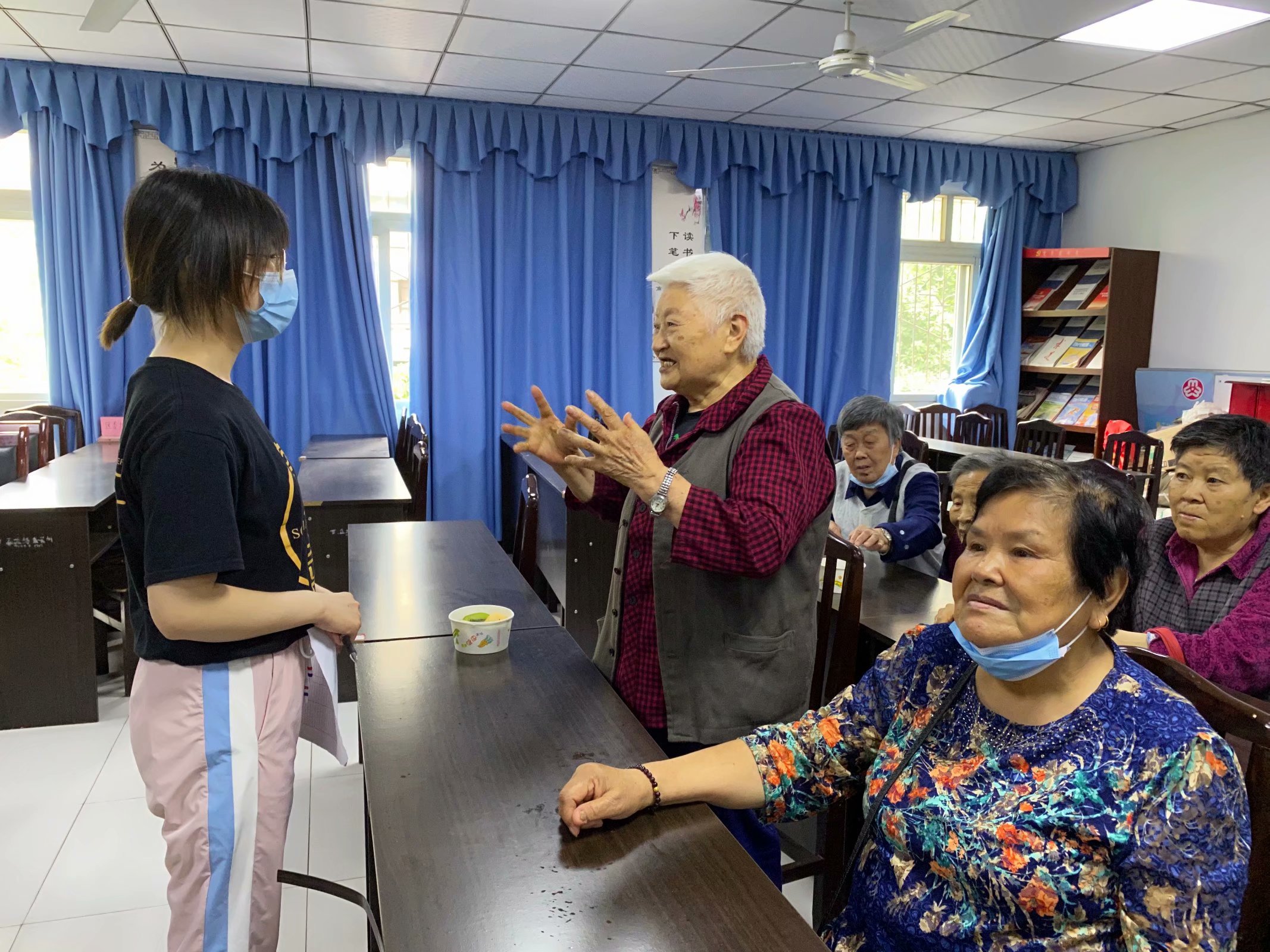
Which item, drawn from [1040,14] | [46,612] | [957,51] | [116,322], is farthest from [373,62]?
[116,322]

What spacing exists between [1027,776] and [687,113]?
192 inches

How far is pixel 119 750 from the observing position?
9.52 feet

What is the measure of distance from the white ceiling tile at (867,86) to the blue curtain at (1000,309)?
1812mm

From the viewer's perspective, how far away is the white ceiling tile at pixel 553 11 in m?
3.48

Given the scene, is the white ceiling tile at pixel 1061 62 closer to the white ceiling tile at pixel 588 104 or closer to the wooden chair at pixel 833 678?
the white ceiling tile at pixel 588 104

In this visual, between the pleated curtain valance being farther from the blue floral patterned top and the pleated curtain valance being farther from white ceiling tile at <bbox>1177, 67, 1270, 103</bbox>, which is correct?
the blue floral patterned top

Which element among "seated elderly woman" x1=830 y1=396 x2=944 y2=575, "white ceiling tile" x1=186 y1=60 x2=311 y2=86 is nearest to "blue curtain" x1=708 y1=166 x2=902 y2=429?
"white ceiling tile" x1=186 y1=60 x2=311 y2=86

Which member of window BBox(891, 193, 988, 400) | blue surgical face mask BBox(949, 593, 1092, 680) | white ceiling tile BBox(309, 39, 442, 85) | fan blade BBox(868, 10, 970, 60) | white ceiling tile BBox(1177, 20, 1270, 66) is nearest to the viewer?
blue surgical face mask BBox(949, 593, 1092, 680)

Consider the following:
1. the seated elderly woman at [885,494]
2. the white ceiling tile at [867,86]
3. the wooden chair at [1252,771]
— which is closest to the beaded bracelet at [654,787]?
the wooden chair at [1252,771]

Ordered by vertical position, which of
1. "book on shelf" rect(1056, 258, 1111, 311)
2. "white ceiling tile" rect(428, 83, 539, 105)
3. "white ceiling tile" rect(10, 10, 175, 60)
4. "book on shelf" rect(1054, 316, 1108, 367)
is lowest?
"book on shelf" rect(1054, 316, 1108, 367)

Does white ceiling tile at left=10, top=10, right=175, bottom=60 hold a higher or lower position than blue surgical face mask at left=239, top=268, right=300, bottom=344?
higher

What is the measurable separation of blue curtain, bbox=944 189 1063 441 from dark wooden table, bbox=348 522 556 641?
4636mm

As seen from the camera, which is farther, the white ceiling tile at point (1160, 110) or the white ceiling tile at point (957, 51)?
the white ceiling tile at point (1160, 110)

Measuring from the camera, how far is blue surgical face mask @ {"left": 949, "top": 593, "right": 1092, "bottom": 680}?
1.02 metres
